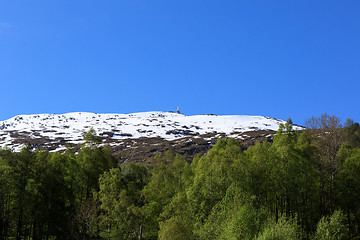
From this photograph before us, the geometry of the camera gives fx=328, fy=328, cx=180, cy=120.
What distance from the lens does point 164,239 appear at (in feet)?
140

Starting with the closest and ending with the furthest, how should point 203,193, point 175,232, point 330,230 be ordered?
point 175,232
point 330,230
point 203,193

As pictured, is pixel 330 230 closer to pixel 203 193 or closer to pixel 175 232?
pixel 203 193

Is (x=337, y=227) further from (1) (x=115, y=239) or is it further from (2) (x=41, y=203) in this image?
(2) (x=41, y=203)

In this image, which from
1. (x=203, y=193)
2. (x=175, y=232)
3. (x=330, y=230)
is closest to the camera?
(x=175, y=232)

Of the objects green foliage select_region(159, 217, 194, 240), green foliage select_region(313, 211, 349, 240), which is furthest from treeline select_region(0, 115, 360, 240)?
green foliage select_region(313, 211, 349, 240)

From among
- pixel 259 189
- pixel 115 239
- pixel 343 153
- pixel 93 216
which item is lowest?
pixel 115 239

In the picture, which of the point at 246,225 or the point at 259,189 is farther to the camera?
the point at 259,189

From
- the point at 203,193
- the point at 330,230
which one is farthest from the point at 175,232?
the point at 330,230

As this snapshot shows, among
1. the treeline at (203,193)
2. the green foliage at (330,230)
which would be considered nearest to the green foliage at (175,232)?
the treeline at (203,193)

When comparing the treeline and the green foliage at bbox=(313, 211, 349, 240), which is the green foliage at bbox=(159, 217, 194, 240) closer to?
the treeline

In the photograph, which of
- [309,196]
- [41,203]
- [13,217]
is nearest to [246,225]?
[309,196]

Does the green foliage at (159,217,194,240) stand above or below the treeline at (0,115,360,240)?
below

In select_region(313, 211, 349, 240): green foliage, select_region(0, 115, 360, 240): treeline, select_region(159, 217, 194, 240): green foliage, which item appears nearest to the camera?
select_region(159, 217, 194, 240): green foliage

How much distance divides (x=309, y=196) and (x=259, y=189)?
8855 millimetres
